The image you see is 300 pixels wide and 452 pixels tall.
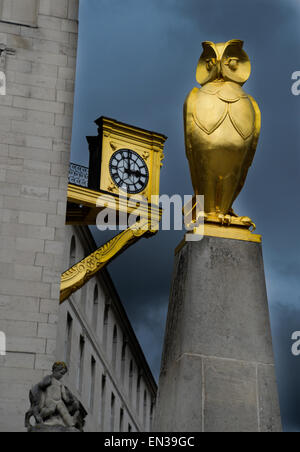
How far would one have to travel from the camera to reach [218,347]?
11453 mm

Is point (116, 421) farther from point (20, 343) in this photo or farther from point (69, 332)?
point (20, 343)

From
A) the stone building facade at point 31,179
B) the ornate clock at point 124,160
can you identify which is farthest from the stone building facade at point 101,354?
the stone building facade at point 31,179

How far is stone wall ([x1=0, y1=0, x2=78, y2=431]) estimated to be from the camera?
20875 mm

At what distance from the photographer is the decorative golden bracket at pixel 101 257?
2759cm

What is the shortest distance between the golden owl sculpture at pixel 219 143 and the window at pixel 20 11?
1199cm

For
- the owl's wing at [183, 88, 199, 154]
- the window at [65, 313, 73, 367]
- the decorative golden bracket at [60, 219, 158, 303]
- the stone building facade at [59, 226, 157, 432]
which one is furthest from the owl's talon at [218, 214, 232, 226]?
the window at [65, 313, 73, 367]

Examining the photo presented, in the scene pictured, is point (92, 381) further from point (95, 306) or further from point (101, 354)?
point (95, 306)

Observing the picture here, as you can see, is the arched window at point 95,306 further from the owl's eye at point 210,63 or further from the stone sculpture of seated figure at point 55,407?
the owl's eye at point 210,63

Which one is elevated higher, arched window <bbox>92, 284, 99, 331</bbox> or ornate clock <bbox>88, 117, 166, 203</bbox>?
arched window <bbox>92, 284, 99, 331</bbox>

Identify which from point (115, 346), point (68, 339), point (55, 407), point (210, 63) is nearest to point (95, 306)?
point (115, 346)

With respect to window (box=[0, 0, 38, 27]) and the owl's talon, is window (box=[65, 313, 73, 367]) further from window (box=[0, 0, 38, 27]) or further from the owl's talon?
the owl's talon

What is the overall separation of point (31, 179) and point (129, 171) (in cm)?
700

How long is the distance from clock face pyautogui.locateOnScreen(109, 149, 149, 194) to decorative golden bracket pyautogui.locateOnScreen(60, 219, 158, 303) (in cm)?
109
